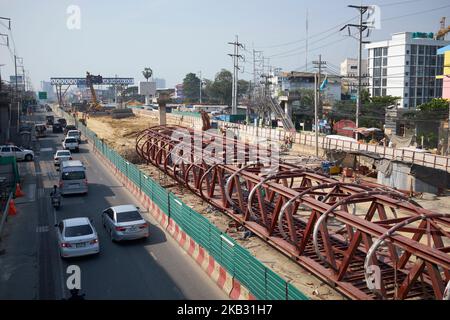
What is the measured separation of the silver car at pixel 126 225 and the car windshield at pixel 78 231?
1334mm

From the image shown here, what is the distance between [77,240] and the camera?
50.6 ft

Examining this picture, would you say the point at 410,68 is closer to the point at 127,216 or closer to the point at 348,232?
the point at 348,232

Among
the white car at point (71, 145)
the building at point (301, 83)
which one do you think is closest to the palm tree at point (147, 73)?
the building at point (301, 83)

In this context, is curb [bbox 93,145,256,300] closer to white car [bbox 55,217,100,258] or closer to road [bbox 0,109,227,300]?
road [bbox 0,109,227,300]

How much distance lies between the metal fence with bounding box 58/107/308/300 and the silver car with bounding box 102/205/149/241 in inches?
57.7

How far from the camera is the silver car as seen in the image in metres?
17.1

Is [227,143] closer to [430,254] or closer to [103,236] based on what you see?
[103,236]

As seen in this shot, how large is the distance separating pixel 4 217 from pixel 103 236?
17.4ft

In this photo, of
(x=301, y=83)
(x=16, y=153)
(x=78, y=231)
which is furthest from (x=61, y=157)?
(x=301, y=83)

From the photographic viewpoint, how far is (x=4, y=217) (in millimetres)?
20125

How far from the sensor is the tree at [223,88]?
498ft

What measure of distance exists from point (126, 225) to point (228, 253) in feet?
19.3

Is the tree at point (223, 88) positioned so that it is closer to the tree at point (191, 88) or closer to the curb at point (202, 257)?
the tree at point (191, 88)
